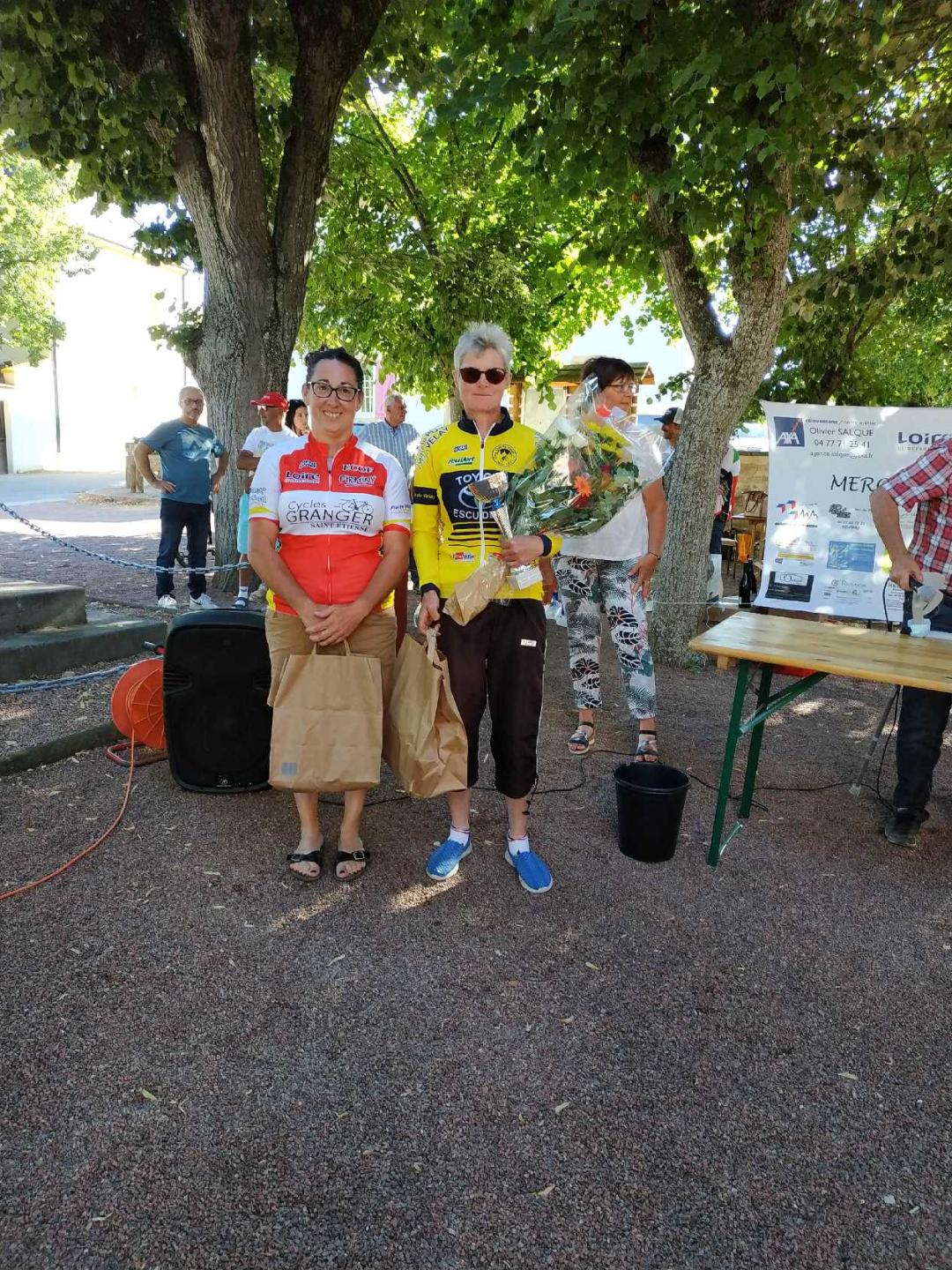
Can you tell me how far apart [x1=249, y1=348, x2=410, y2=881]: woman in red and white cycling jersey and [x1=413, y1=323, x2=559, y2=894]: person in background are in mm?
173

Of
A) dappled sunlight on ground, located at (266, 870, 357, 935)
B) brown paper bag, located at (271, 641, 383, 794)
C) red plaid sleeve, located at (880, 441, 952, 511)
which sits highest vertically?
red plaid sleeve, located at (880, 441, 952, 511)

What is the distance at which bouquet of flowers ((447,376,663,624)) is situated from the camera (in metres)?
3.11

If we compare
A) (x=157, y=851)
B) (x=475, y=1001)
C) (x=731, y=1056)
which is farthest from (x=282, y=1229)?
(x=157, y=851)

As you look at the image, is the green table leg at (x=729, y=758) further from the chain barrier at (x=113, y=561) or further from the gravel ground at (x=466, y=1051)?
the chain barrier at (x=113, y=561)

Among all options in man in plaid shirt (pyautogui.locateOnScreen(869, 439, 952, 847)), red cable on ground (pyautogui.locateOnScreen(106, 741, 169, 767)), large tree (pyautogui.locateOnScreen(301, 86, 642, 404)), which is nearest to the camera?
man in plaid shirt (pyautogui.locateOnScreen(869, 439, 952, 847))

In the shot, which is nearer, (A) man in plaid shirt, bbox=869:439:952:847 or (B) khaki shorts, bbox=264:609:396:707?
(B) khaki shorts, bbox=264:609:396:707

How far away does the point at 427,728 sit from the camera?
318cm

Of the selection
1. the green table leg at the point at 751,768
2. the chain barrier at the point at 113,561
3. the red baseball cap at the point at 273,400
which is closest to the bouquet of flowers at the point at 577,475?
the green table leg at the point at 751,768

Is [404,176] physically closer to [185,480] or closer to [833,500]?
[185,480]

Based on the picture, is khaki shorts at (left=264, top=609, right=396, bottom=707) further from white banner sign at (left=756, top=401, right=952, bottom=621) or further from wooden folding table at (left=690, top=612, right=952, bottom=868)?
white banner sign at (left=756, top=401, right=952, bottom=621)

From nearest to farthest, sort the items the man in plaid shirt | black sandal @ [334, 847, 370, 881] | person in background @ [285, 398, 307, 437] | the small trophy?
the small trophy, black sandal @ [334, 847, 370, 881], the man in plaid shirt, person in background @ [285, 398, 307, 437]

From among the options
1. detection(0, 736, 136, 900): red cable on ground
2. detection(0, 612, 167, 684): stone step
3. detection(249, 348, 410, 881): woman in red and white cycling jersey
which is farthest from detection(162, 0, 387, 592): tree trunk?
detection(249, 348, 410, 881): woman in red and white cycling jersey

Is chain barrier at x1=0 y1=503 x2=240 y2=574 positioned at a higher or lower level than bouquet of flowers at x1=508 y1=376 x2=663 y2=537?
lower

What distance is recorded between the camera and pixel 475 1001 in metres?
2.73
